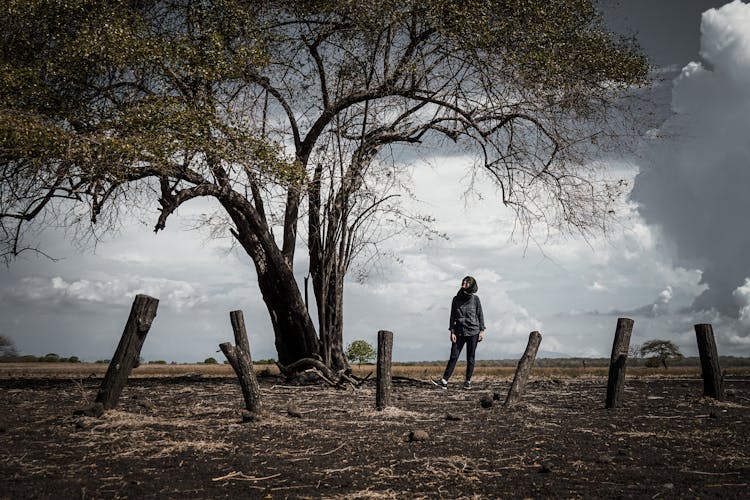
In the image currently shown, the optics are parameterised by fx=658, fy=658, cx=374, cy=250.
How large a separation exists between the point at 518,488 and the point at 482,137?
13.1m

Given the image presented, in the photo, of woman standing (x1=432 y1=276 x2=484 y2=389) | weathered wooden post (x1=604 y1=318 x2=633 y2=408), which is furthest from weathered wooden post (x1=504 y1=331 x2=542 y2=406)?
woman standing (x1=432 y1=276 x2=484 y2=389)

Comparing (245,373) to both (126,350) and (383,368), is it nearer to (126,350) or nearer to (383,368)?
(126,350)

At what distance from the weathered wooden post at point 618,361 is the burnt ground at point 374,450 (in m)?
0.35

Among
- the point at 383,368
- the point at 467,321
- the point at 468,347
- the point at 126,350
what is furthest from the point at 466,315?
the point at 126,350

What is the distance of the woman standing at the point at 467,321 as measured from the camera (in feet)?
49.7

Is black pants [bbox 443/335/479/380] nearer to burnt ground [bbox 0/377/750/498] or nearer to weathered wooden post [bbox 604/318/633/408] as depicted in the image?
burnt ground [bbox 0/377/750/498]

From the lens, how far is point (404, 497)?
18.7 ft

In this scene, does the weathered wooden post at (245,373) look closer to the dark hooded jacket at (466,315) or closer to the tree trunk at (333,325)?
the dark hooded jacket at (466,315)

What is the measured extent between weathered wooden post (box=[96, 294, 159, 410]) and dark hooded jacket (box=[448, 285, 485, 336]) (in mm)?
7377

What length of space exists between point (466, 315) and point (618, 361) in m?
4.32

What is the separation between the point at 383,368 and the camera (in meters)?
11.2

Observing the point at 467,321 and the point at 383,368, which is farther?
the point at 467,321

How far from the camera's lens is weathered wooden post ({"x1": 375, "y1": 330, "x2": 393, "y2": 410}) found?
36.7 feet

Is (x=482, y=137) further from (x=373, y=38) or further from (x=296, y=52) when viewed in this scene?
(x=296, y=52)
